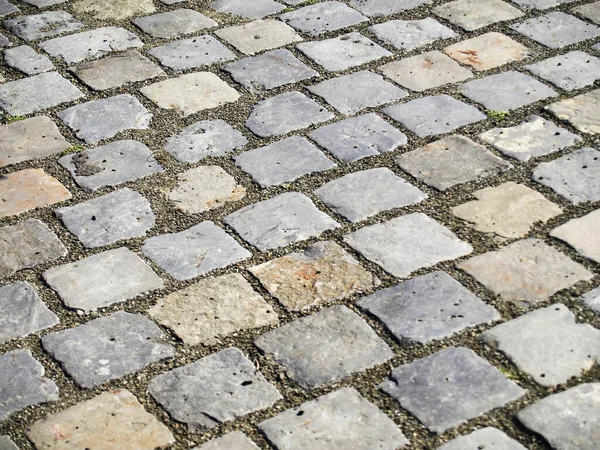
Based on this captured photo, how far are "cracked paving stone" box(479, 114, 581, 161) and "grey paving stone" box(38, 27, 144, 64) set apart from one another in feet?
5.86

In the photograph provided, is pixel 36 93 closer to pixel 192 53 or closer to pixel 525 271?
pixel 192 53

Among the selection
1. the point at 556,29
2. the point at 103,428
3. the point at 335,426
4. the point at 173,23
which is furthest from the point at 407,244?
the point at 173,23

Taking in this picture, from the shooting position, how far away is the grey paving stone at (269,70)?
4.27 m

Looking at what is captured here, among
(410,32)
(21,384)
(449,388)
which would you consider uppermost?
(410,32)

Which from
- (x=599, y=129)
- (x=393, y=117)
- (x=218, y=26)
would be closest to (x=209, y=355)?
(x=393, y=117)

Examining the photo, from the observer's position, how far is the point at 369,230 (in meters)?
3.39

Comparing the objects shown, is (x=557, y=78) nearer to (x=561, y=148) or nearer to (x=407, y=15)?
(x=561, y=148)

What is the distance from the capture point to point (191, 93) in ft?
13.8

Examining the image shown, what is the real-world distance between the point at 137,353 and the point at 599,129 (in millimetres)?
2135

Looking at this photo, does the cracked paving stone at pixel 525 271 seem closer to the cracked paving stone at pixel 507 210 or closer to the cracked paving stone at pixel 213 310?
the cracked paving stone at pixel 507 210

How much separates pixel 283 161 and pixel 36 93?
48.3 inches

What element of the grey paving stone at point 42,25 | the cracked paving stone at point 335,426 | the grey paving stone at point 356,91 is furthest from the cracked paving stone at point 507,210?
the grey paving stone at point 42,25

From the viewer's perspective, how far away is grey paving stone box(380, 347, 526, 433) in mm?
2662

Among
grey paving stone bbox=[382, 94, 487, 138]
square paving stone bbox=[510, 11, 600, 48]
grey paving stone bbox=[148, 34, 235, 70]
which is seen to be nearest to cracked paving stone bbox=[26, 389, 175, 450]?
grey paving stone bbox=[382, 94, 487, 138]
